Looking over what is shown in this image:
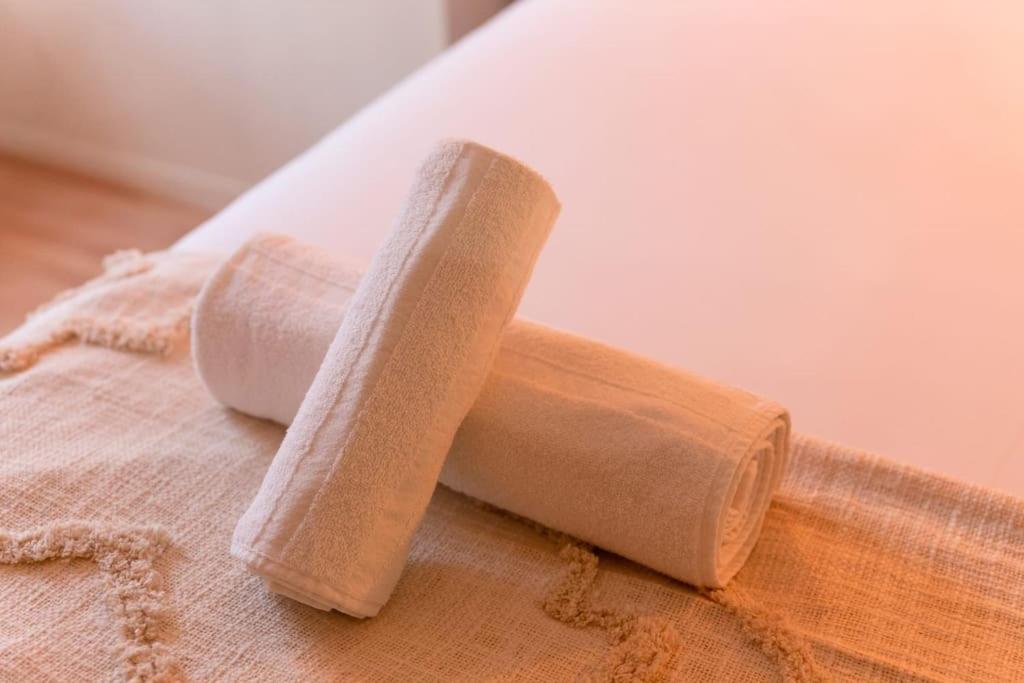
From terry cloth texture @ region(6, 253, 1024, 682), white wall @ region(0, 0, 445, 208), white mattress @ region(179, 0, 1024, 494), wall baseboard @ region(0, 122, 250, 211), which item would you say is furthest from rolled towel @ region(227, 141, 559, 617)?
wall baseboard @ region(0, 122, 250, 211)

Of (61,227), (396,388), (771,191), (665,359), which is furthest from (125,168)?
(396,388)

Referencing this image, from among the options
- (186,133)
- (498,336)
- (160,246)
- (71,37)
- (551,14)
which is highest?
(551,14)

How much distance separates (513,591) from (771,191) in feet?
2.44

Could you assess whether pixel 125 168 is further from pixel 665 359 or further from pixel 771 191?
pixel 665 359

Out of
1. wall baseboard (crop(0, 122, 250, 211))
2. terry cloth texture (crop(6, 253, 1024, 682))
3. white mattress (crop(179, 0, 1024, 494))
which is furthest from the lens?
wall baseboard (crop(0, 122, 250, 211))

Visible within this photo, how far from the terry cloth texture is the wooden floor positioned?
1443mm

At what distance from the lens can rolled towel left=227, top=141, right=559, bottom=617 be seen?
0.82m

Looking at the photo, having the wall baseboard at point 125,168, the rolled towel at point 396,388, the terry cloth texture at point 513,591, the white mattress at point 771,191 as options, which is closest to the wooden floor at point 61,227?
the wall baseboard at point 125,168

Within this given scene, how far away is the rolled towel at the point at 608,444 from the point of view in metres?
0.85

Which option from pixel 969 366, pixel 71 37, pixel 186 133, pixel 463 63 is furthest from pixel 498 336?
pixel 71 37

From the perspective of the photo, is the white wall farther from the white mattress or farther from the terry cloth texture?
the terry cloth texture

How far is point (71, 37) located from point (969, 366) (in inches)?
92.5

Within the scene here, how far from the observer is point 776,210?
1387mm

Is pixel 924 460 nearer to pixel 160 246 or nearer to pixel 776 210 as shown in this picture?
pixel 776 210
